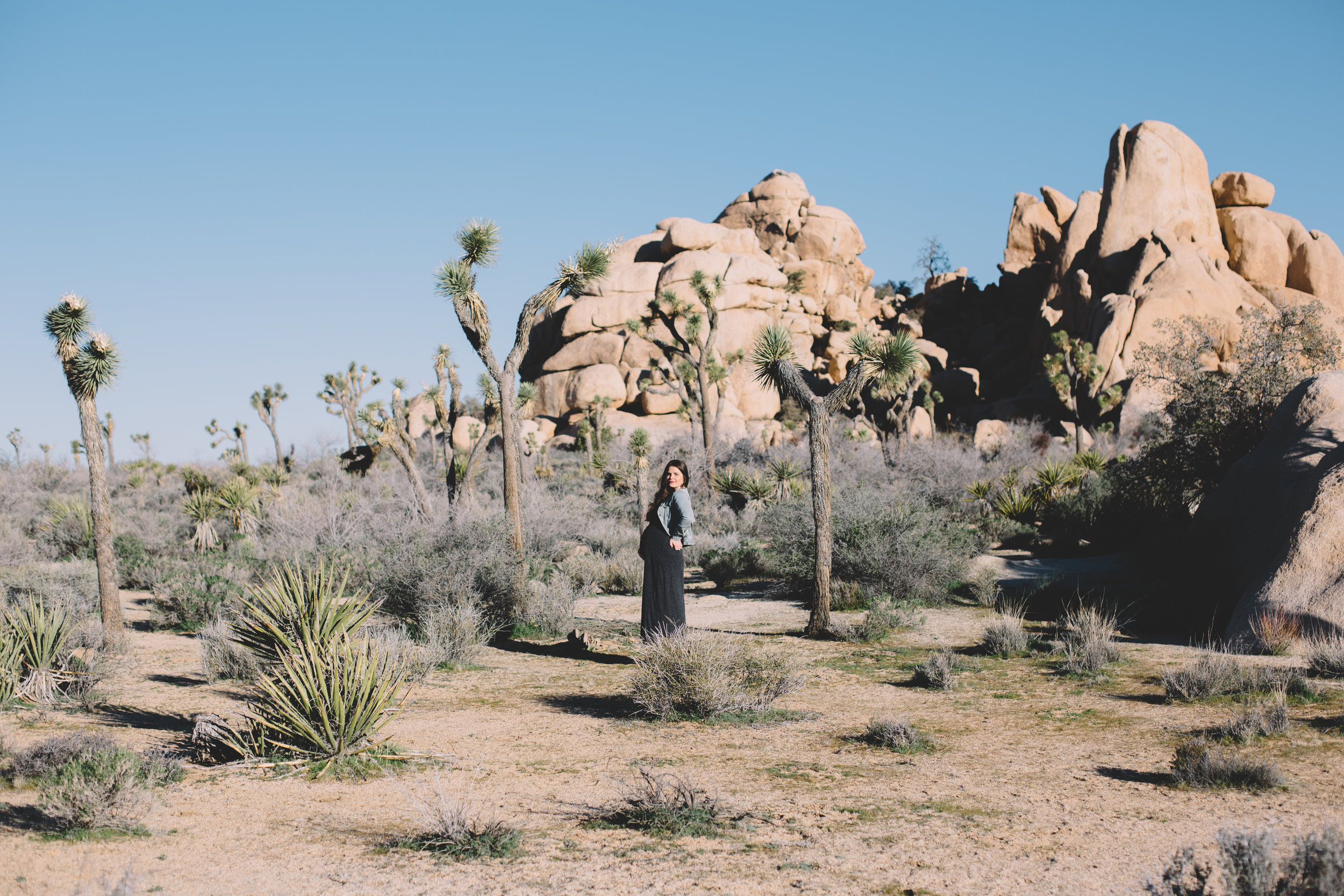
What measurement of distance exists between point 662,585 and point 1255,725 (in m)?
4.82

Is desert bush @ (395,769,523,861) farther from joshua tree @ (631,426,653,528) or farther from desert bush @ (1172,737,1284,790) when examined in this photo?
joshua tree @ (631,426,653,528)

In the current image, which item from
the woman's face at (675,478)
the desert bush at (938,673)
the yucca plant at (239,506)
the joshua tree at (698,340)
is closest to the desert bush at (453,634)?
the woman's face at (675,478)

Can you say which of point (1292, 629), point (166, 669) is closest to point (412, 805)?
point (166, 669)

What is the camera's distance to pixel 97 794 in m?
4.60

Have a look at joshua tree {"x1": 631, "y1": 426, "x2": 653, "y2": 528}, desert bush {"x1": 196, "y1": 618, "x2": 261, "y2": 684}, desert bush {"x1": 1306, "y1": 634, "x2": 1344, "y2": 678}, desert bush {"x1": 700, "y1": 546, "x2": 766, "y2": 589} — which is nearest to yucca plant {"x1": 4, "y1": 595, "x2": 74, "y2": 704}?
desert bush {"x1": 196, "y1": 618, "x2": 261, "y2": 684}

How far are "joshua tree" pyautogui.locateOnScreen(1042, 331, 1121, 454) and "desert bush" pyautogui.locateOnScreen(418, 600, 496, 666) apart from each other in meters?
29.1

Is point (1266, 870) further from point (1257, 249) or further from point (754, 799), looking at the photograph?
point (1257, 249)

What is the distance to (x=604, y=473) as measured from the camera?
30.6m

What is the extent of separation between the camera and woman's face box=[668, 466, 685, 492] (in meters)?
8.55

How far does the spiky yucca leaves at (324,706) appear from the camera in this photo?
18.9ft

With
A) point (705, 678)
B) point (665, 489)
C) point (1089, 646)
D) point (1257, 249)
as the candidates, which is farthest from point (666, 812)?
point (1257, 249)

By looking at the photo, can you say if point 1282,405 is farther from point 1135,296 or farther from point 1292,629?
point 1135,296

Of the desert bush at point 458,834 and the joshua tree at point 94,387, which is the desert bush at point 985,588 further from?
the joshua tree at point 94,387

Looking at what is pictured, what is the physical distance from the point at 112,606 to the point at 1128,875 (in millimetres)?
10273
